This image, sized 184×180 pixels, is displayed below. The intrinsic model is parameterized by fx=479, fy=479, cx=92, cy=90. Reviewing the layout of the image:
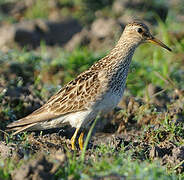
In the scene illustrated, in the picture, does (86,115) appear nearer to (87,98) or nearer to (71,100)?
(87,98)

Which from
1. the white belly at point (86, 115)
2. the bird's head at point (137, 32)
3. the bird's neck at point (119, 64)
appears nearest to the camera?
the white belly at point (86, 115)

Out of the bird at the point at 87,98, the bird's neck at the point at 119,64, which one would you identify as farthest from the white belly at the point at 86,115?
the bird's neck at the point at 119,64

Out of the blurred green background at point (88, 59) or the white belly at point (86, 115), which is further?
the blurred green background at point (88, 59)

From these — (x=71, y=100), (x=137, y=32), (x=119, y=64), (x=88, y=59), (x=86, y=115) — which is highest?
(x=137, y=32)

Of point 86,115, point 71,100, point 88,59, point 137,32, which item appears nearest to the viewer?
point 86,115

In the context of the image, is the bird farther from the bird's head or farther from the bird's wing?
the bird's head

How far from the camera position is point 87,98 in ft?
20.9

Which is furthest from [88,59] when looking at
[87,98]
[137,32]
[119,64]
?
[87,98]

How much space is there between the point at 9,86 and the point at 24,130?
1892mm

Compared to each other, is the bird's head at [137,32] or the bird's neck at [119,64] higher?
the bird's head at [137,32]

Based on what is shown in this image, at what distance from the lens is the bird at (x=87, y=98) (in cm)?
631

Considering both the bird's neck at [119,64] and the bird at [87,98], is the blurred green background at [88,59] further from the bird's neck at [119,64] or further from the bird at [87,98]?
the bird's neck at [119,64]

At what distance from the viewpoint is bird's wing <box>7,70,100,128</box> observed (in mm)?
6367

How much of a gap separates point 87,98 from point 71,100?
273 millimetres
